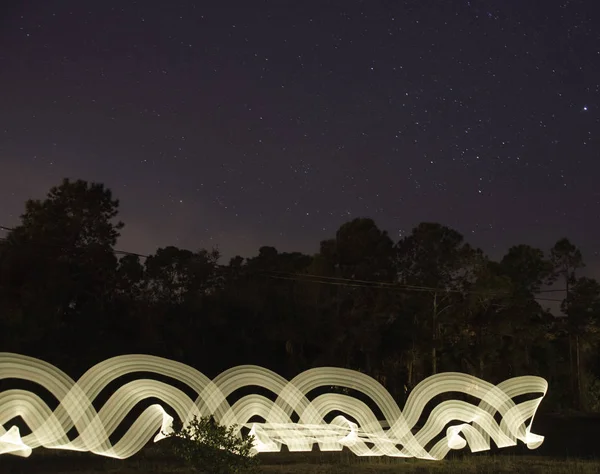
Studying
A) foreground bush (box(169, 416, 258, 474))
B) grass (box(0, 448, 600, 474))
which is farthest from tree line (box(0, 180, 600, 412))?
foreground bush (box(169, 416, 258, 474))

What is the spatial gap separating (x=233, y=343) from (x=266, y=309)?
1928 millimetres

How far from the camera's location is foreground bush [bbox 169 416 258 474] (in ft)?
34.2

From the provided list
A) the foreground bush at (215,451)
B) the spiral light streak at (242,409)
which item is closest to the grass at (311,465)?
the spiral light streak at (242,409)

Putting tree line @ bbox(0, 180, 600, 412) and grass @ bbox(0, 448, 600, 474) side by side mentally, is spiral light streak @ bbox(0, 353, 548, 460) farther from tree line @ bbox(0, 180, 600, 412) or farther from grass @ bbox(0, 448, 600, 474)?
tree line @ bbox(0, 180, 600, 412)

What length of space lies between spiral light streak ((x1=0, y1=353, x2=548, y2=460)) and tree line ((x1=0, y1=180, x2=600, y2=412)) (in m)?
9.43

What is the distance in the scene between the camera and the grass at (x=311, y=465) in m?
13.1

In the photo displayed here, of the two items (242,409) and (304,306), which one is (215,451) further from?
(304,306)

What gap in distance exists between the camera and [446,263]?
33.3 metres

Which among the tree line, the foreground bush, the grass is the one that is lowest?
the grass

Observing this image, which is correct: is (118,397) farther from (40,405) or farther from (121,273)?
(121,273)

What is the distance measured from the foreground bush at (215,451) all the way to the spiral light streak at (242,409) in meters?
1.62

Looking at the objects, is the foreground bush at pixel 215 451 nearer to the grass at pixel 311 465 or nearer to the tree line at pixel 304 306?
the grass at pixel 311 465

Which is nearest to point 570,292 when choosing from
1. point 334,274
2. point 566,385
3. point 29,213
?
point 566,385

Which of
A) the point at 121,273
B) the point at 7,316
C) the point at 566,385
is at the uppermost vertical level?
the point at 121,273
